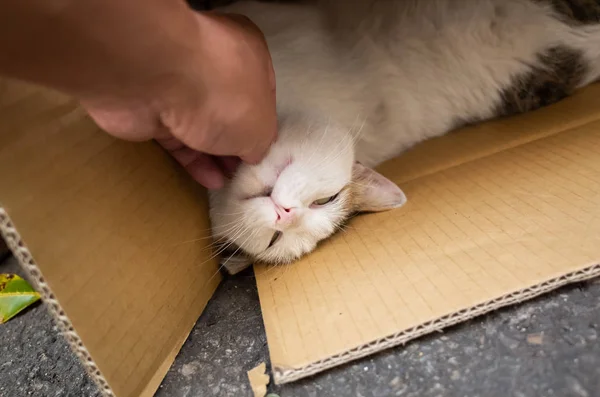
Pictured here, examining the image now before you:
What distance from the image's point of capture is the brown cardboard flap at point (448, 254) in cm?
87

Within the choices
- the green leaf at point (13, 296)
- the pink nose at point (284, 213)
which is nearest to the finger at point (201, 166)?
the pink nose at point (284, 213)

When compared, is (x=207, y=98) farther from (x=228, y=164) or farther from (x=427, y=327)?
(x=427, y=327)

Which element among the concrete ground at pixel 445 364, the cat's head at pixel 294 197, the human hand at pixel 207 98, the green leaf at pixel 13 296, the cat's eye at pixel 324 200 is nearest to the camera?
the human hand at pixel 207 98

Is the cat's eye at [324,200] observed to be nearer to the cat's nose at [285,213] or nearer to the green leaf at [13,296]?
the cat's nose at [285,213]

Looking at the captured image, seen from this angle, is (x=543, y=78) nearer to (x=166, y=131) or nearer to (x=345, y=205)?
(x=345, y=205)

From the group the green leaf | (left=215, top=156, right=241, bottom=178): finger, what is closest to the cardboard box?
(left=215, top=156, right=241, bottom=178): finger

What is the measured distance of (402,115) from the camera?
147cm

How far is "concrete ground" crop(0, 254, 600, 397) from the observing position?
0.81 metres

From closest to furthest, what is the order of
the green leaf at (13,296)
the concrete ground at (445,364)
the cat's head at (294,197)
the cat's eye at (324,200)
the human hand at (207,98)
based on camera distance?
the human hand at (207,98) → the concrete ground at (445,364) → the cat's head at (294,197) → the cat's eye at (324,200) → the green leaf at (13,296)

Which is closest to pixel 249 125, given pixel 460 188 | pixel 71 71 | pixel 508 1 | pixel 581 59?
pixel 71 71

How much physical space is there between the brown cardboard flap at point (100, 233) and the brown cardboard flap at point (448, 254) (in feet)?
0.71

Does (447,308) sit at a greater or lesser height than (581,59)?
lesser

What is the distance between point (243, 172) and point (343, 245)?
0.29m

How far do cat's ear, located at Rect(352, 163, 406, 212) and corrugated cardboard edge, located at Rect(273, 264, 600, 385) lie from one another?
420 mm
